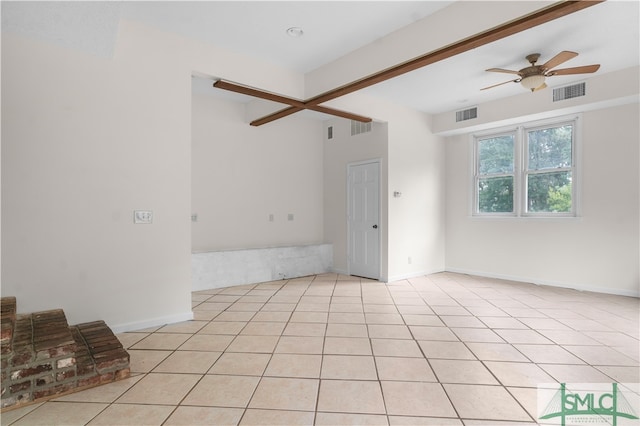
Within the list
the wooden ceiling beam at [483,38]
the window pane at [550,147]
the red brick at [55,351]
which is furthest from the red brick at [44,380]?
the window pane at [550,147]

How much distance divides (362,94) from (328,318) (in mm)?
3263

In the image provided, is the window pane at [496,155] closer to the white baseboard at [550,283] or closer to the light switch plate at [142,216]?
the white baseboard at [550,283]

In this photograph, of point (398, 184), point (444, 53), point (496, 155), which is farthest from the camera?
point (496, 155)

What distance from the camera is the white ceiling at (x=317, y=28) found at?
2.62 meters

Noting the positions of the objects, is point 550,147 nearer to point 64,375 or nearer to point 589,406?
point 589,406

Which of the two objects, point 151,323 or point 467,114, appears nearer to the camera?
point 151,323

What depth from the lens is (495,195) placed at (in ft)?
19.3

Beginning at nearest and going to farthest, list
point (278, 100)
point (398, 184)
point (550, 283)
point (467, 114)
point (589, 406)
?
point (589, 406), point (278, 100), point (550, 283), point (398, 184), point (467, 114)

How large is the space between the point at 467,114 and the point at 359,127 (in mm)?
1786

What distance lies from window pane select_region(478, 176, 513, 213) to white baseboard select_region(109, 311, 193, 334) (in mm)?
5003

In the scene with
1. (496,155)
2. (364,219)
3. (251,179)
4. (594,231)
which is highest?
(496,155)

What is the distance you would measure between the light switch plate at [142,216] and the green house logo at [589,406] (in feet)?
11.1

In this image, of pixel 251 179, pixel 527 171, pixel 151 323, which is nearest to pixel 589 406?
pixel 151 323

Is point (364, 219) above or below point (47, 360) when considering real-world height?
above
